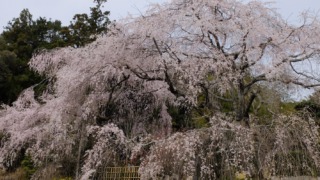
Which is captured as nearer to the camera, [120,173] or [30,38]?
[120,173]

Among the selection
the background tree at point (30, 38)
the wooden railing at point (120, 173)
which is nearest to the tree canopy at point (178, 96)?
the wooden railing at point (120, 173)

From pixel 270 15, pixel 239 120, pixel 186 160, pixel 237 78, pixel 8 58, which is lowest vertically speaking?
pixel 186 160

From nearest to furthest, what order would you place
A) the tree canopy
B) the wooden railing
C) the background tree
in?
the tree canopy < the wooden railing < the background tree

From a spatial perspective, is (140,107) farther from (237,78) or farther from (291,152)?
(291,152)

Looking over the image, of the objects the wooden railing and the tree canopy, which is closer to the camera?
the tree canopy

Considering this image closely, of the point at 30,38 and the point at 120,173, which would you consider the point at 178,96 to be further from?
the point at 30,38

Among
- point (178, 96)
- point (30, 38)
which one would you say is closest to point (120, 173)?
point (178, 96)

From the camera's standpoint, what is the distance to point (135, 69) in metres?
8.82

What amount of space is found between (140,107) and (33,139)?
2.73 metres

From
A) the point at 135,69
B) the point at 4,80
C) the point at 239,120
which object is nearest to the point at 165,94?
the point at 135,69

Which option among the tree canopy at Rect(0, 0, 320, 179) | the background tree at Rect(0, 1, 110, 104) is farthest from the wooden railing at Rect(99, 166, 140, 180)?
the background tree at Rect(0, 1, 110, 104)

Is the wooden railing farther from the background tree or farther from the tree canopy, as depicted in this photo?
the background tree

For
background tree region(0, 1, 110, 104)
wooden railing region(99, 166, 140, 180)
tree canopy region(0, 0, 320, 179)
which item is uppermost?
background tree region(0, 1, 110, 104)

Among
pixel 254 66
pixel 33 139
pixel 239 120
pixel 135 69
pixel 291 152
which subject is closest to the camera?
pixel 291 152
